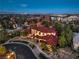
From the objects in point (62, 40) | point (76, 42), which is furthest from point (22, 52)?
point (76, 42)

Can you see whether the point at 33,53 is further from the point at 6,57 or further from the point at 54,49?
the point at 6,57

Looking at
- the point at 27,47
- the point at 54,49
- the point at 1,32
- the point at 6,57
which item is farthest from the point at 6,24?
the point at 6,57

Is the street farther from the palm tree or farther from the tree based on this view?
the tree

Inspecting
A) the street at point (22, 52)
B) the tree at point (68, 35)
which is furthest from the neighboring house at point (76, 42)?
the street at point (22, 52)

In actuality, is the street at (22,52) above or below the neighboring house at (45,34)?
below

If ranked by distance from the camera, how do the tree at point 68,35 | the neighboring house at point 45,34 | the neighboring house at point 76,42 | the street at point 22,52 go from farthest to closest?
the tree at point 68,35
the neighboring house at point 76,42
the neighboring house at point 45,34
the street at point 22,52

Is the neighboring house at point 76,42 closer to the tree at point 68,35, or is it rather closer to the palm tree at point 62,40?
the tree at point 68,35

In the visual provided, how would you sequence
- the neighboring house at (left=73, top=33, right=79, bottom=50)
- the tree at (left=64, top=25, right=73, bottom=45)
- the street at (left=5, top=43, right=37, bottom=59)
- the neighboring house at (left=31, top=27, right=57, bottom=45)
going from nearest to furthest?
the street at (left=5, top=43, right=37, bottom=59) < the neighboring house at (left=31, top=27, right=57, bottom=45) < the neighboring house at (left=73, top=33, right=79, bottom=50) < the tree at (left=64, top=25, right=73, bottom=45)

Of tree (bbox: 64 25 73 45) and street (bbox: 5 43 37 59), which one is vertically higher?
tree (bbox: 64 25 73 45)

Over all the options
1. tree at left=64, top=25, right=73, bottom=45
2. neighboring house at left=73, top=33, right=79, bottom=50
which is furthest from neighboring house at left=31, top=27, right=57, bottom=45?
neighboring house at left=73, top=33, right=79, bottom=50

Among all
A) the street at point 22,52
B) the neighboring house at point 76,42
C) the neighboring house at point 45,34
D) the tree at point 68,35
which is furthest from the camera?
the tree at point 68,35

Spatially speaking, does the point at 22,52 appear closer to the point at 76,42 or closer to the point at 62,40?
the point at 62,40
